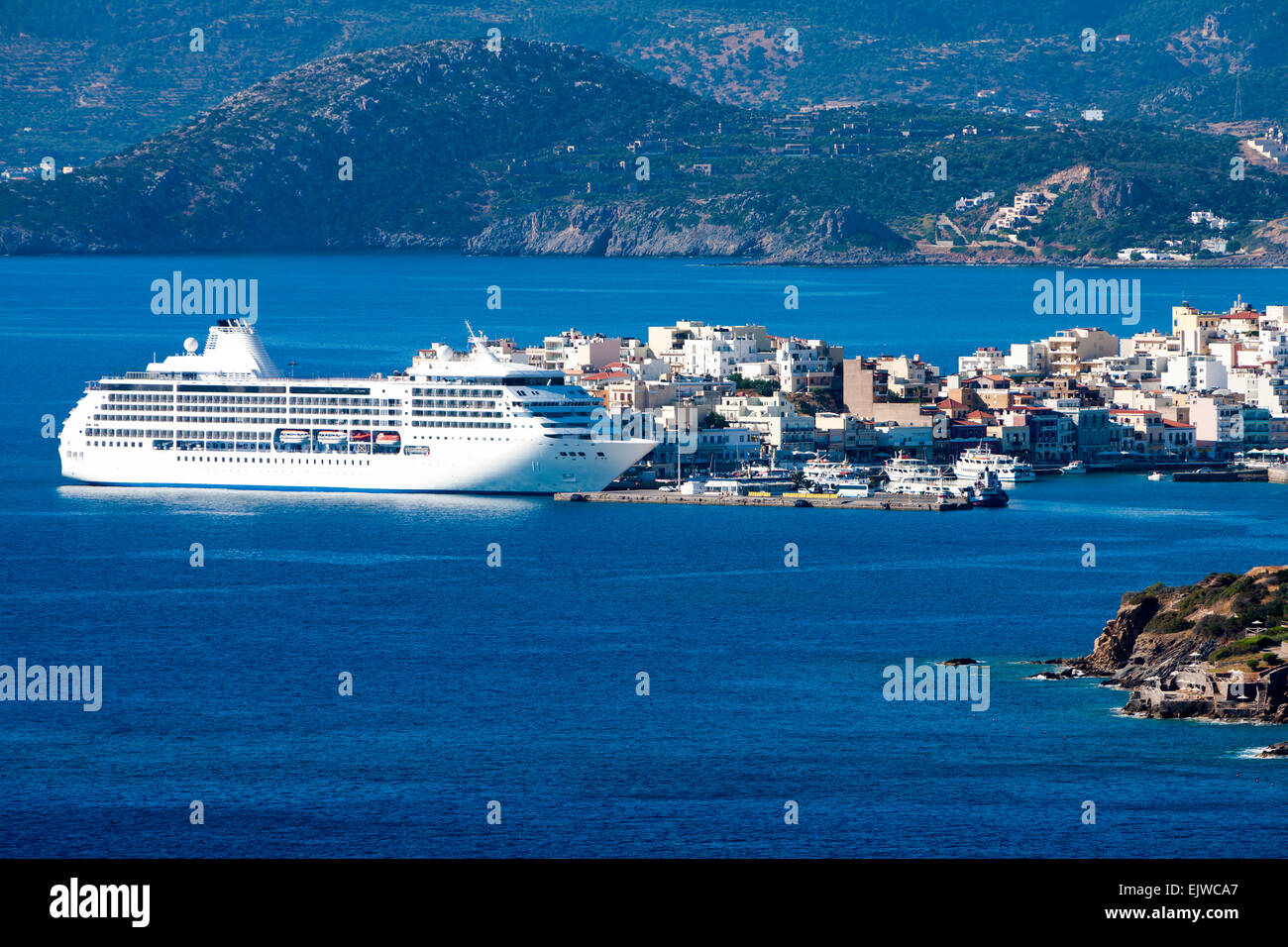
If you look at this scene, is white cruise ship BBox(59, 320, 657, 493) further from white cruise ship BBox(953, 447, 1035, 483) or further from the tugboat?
white cruise ship BBox(953, 447, 1035, 483)

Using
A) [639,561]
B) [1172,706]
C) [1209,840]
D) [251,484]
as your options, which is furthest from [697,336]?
[1209,840]

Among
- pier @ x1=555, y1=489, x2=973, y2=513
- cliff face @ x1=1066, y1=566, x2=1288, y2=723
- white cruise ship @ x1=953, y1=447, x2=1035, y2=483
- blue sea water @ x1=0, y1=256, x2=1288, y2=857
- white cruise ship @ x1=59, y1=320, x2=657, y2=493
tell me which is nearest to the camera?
blue sea water @ x1=0, y1=256, x2=1288, y2=857

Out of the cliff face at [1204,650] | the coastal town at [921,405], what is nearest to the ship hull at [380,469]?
the coastal town at [921,405]

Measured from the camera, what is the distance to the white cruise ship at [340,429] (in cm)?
6506

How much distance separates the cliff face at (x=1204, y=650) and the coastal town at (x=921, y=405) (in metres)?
30.5

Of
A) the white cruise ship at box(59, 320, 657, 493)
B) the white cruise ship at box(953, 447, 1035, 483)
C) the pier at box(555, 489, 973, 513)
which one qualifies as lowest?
the pier at box(555, 489, 973, 513)

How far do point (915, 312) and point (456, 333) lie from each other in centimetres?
3955

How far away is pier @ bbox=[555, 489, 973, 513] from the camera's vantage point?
205ft

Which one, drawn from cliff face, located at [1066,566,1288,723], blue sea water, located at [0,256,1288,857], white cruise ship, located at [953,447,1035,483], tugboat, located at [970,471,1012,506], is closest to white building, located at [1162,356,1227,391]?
blue sea water, located at [0,256,1288,857]

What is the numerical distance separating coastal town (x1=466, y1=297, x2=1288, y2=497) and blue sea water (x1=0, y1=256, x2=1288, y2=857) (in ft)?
15.2

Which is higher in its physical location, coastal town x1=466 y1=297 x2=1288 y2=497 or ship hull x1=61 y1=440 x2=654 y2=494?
coastal town x1=466 y1=297 x2=1288 y2=497

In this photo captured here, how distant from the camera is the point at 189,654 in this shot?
3966cm

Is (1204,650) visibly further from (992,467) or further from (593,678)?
(992,467)

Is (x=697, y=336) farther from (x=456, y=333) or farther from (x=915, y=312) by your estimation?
(x=915, y=312)
